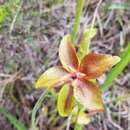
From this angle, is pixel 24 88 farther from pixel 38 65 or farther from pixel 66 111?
pixel 66 111

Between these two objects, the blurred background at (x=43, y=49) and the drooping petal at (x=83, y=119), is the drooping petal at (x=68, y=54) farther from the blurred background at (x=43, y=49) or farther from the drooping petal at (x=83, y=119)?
the blurred background at (x=43, y=49)

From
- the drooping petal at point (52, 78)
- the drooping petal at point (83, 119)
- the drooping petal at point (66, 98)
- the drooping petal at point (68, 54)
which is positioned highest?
the drooping petal at point (68, 54)

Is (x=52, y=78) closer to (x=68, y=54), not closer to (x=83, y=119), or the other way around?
(x=68, y=54)

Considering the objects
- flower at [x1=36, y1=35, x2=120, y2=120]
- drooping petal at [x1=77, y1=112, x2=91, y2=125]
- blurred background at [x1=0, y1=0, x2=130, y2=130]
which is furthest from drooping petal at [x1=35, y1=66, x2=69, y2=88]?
blurred background at [x1=0, y1=0, x2=130, y2=130]

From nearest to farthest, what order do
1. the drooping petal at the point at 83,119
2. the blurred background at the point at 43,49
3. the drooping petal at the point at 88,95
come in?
the drooping petal at the point at 88,95
the drooping petal at the point at 83,119
the blurred background at the point at 43,49

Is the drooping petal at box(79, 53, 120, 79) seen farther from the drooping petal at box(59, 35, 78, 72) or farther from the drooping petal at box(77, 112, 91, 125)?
the drooping petal at box(77, 112, 91, 125)

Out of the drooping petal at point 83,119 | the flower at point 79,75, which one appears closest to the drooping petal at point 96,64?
the flower at point 79,75

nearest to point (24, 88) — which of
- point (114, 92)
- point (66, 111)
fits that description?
point (114, 92)

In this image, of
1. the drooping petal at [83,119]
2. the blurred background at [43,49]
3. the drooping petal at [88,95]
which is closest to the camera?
the drooping petal at [88,95]

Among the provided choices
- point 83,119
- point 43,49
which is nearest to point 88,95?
point 83,119
